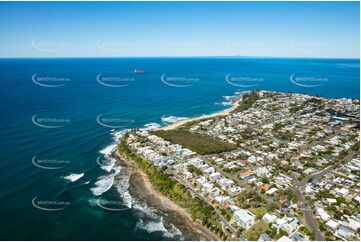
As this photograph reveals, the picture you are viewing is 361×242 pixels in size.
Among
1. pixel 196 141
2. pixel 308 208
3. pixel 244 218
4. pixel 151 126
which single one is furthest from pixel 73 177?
pixel 308 208

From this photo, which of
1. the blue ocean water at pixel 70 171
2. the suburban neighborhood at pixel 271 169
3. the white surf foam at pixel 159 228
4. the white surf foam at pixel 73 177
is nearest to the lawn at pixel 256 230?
the suburban neighborhood at pixel 271 169

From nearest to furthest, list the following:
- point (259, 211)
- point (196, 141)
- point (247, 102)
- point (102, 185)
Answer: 1. point (259, 211)
2. point (102, 185)
3. point (196, 141)
4. point (247, 102)

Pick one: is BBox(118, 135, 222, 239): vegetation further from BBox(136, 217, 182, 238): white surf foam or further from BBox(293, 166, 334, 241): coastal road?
BBox(293, 166, 334, 241): coastal road

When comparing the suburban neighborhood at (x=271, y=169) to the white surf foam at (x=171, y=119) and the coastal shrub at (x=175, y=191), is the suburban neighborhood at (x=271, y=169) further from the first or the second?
the white surf foam at (x=171, y=119)

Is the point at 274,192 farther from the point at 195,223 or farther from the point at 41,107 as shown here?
the point at 41,107

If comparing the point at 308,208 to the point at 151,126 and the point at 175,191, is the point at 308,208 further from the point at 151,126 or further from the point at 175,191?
the point at 151,126

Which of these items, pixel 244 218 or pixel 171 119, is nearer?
pixel 244 218

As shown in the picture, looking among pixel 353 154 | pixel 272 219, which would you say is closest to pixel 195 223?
pixel 272 219
